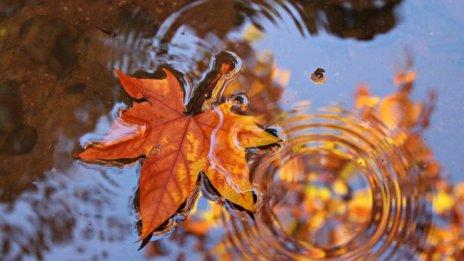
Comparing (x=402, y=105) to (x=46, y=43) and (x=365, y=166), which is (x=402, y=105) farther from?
(x=46, y=43)

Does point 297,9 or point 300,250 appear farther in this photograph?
point 297,9

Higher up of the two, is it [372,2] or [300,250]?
[372,2]

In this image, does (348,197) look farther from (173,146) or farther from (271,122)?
(173,146)

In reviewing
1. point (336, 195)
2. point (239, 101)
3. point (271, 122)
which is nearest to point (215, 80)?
point (239, 101)

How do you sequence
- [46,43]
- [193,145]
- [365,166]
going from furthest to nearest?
[46,43]
[365,166]
[193,145]

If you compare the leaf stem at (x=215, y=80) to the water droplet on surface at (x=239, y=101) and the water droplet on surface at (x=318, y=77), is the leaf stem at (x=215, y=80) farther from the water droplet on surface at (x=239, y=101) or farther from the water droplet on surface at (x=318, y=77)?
the water droplet on surface at (x=318, y=77)

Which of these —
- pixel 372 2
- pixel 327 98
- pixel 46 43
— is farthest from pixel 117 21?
pixel 372 2
